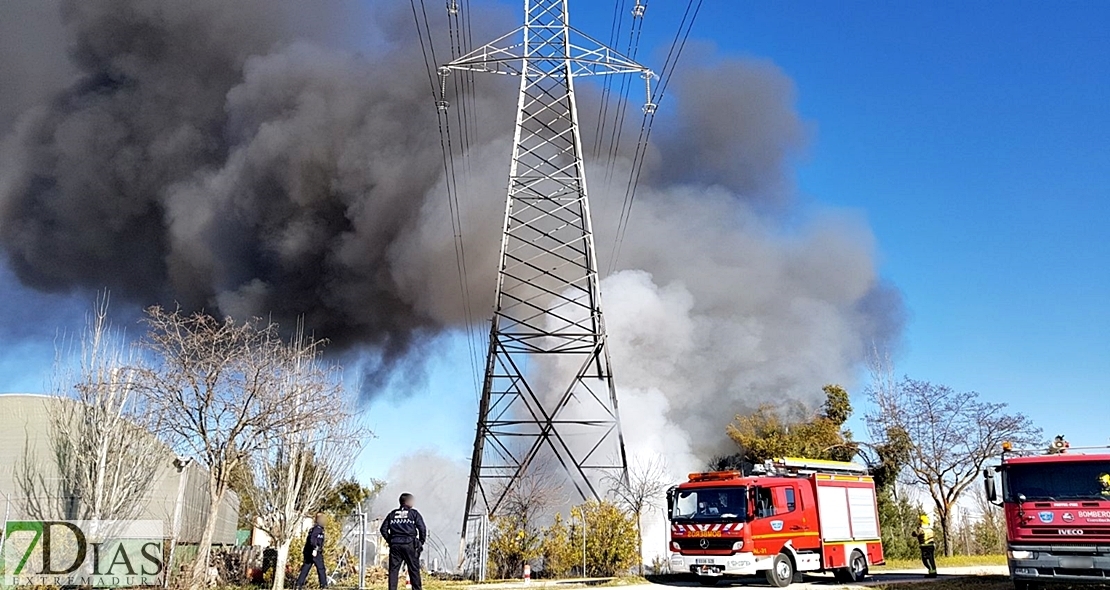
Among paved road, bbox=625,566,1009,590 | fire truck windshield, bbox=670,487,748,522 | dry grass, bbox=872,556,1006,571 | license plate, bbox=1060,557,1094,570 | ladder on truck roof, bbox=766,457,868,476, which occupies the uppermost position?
ladder on truck roof, bbox=766,457,868,476

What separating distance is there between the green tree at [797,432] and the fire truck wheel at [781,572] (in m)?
14.8

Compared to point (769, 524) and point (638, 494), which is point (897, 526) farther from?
point (769, 524)

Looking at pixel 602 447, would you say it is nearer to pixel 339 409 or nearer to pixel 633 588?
pixel 339 409

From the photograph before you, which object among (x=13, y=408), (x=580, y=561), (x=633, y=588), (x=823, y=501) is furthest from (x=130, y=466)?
(x=823, y=501)

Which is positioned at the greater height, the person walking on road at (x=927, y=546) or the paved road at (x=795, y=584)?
the person walking on road at (x=927, y=546)

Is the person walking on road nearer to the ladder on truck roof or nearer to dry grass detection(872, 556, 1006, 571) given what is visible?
the ladder on truck roof

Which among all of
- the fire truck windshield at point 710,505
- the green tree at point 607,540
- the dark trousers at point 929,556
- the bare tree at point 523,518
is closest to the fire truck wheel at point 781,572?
the fire truck windshield at point 710,505

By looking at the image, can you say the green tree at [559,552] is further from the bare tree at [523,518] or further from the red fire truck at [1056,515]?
the red fire truck at [1056,515]

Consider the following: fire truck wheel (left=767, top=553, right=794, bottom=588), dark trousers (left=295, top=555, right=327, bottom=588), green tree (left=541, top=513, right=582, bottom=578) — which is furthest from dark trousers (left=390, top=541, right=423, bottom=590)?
green tree (left=541, top=513, right=582, bottom=578)

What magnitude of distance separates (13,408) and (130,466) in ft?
12.4

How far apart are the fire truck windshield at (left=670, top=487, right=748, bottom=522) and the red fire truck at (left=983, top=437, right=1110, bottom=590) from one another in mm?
4221

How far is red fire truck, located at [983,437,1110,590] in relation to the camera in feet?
40.2

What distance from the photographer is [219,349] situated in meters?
17.4

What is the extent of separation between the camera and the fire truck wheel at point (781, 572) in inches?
613
